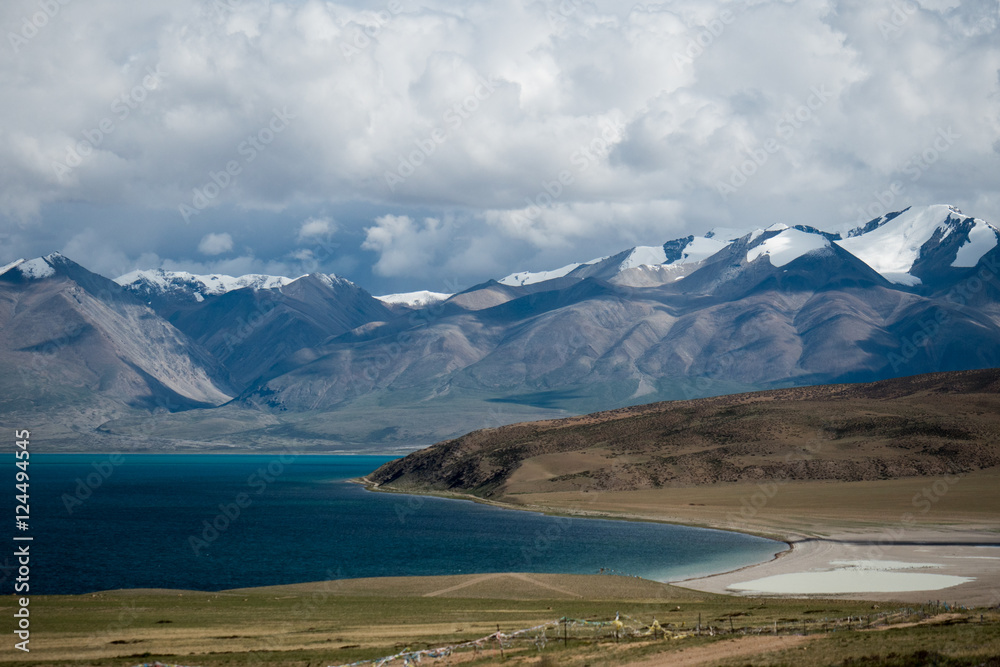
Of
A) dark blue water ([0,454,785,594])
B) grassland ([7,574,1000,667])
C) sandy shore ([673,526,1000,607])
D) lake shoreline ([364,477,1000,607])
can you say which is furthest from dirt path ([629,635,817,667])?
dark blue water ([0,454,785,594])

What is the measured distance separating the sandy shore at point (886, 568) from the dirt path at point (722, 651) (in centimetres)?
2472

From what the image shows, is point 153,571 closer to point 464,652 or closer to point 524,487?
point 464,652

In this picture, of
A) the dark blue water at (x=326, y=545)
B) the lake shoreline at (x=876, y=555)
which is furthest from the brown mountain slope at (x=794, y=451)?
the lake shoreline at (x=876, y=555)

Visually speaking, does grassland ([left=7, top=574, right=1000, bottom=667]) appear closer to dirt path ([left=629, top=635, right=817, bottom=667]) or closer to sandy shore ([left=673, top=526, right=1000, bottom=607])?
dirt path ([left=629, top=635, right=817, bottom=667])

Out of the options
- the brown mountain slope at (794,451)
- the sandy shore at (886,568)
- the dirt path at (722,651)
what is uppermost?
the brown mountain slope at (794,451)

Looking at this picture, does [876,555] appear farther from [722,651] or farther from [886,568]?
[722,651]

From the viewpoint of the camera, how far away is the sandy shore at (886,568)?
68.1 metres

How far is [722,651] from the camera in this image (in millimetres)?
39656

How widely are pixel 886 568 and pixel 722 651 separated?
51.2 meters

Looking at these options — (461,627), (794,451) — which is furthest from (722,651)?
(794,451)

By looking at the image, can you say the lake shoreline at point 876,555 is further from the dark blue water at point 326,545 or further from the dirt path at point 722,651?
the dirt path at point 722,651

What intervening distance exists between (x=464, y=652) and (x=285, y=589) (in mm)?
34581

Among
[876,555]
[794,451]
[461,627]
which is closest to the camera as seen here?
[461,627]

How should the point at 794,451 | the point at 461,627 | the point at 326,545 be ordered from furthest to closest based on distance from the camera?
the point at 794,451, the point at 326,545, the point at 461,627
